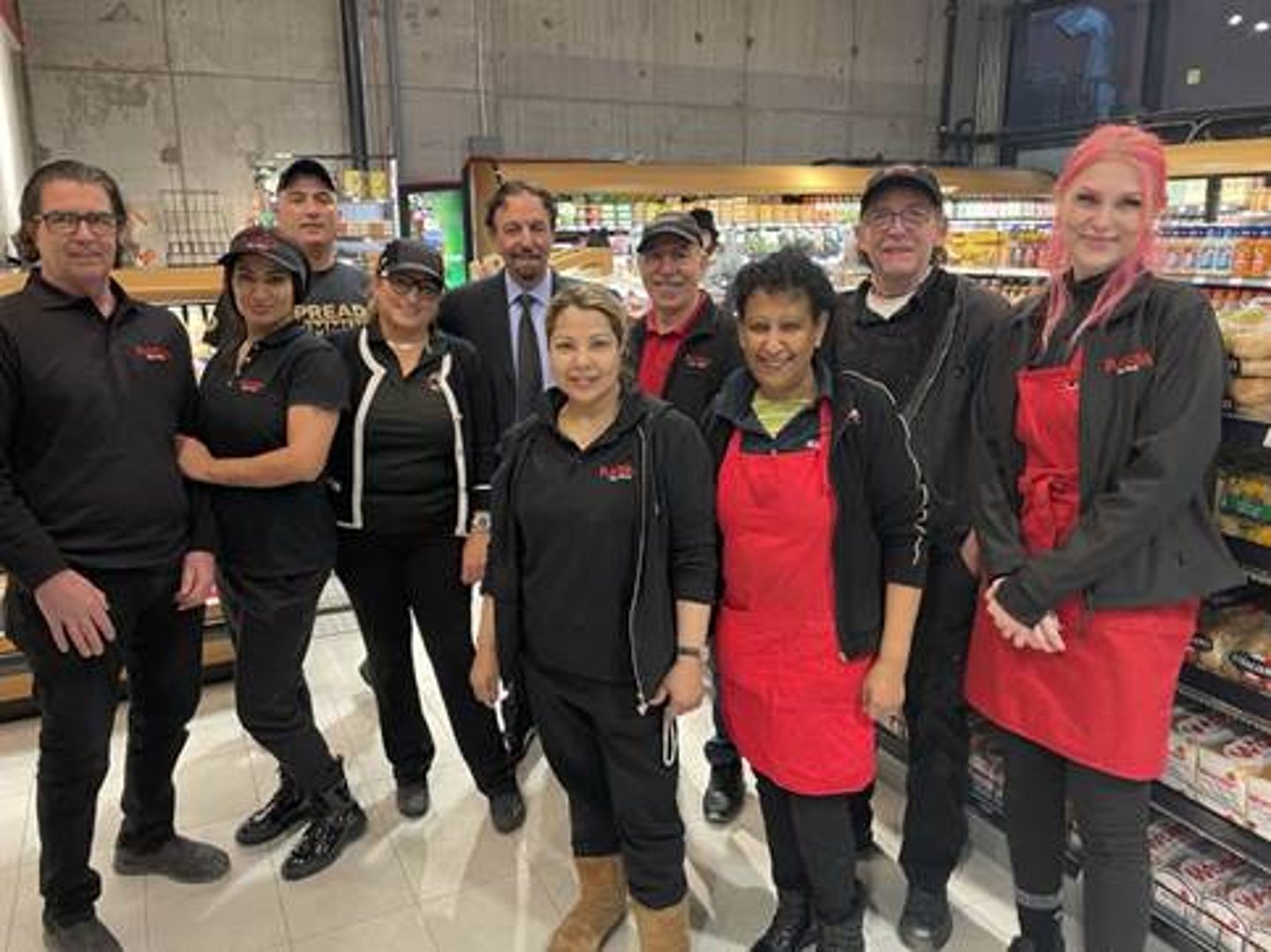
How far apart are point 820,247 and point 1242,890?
20.8 feet

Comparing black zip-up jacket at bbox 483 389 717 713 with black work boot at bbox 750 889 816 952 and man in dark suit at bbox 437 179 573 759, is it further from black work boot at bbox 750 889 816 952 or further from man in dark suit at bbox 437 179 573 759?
man in dark suit at bbox 437 179 573 759

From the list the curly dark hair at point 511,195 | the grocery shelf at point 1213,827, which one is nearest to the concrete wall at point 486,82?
the curly dark hair at point 511,195

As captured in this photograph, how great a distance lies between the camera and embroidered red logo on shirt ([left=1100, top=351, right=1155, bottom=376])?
1682 mm

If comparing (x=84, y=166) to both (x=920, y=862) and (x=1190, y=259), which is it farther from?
(x=1190, y=259)

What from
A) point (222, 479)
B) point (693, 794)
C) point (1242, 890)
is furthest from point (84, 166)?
point (1242, 890)

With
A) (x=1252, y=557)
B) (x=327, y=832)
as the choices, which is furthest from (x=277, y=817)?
(x=1252, y=557)

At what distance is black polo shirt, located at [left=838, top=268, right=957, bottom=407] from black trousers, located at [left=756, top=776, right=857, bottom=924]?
0.90 meters

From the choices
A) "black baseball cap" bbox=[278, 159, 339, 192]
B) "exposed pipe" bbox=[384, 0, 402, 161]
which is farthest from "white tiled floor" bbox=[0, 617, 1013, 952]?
"exposed pipe" bbox=[384, 0, 402, 161]

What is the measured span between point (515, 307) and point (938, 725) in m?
1.67

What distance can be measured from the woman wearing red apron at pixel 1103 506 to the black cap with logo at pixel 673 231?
0.92 m

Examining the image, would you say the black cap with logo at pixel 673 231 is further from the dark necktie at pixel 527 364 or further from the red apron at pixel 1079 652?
the red apron at pixel 1079 652

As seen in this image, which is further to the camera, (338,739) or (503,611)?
(338,739)

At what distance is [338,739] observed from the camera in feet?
11.0

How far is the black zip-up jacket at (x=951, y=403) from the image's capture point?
2.08 m
